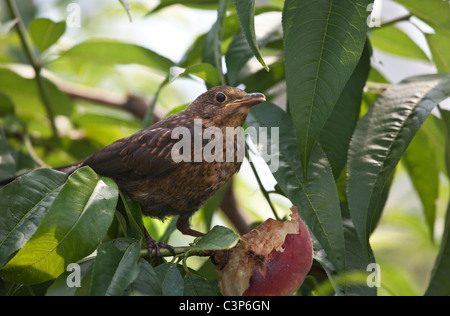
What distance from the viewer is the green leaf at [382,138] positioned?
3.81 feet

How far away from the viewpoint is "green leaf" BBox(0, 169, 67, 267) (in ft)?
3.41

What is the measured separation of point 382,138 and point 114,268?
2.21ft

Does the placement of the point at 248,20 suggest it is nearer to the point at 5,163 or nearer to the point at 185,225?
the point at 185,225

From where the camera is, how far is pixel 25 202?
42.7 inches

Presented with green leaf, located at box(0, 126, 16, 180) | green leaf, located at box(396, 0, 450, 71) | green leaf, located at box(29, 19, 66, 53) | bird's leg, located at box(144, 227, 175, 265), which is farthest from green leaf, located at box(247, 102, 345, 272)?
green leaf, located at box(29, 19, 66, 53)

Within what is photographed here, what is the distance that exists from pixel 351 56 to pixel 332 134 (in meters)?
0.25

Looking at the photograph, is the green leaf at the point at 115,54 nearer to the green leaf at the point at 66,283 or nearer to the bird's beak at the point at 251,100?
the bird's beak at the point at 251,100

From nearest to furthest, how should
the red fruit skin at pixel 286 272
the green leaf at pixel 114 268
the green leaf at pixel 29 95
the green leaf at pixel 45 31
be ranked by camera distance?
1. the green leaf at pixel 114 268
2. the red fruit skin at pixel 286 272
3. the green leaf at pixel 45 31
4. the green leaf at pixel 29 95

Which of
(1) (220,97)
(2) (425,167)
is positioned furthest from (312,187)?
(2) (425,167)

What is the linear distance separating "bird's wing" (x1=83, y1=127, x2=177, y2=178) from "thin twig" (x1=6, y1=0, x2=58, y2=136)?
795mm

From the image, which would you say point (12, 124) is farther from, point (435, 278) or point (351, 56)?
point (435, 278)

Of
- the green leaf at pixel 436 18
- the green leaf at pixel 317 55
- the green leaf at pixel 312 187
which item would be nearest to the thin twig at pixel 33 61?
the green leaf at pixel 312 187

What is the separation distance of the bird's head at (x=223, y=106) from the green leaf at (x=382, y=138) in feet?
0.88

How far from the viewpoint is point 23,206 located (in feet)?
3.55
